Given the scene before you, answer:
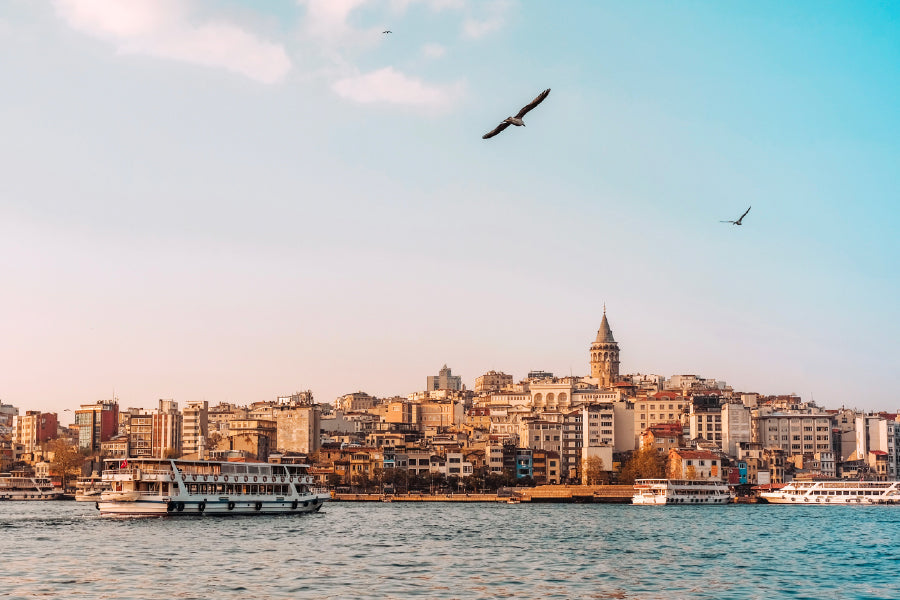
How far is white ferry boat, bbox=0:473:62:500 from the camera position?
103m

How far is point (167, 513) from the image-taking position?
56750 millimetres

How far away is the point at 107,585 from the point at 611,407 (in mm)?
94576

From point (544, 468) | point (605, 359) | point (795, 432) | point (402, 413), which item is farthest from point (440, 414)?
point (795, 432)

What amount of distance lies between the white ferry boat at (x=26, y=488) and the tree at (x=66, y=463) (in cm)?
565

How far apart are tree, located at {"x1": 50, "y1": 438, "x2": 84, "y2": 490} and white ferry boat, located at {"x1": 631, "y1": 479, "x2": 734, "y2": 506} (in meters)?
54.0

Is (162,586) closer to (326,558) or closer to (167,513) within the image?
(326,558)

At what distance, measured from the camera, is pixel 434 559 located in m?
35.2

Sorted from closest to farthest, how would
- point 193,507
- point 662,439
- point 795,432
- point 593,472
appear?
1. point 193,507
2. point 593,472
3. point 662,439
4. point 795,432

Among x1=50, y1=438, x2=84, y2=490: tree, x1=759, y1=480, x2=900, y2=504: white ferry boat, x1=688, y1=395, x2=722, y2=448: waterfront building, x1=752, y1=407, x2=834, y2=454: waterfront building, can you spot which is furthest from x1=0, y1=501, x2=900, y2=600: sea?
x1=752, y1=407, x2=834, y2=454: waterfront building

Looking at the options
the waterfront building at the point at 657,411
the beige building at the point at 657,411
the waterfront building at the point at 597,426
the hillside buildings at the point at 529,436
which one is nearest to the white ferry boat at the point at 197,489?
the hillside buildings at the point at 529,436

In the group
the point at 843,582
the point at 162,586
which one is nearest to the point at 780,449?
the point at 843,582

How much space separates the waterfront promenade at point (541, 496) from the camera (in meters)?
94.4

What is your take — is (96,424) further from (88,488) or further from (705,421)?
(705,421)

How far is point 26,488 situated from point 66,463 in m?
11.9
